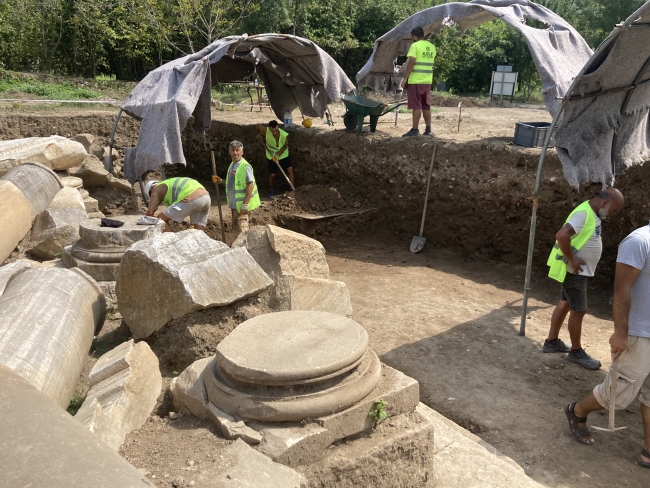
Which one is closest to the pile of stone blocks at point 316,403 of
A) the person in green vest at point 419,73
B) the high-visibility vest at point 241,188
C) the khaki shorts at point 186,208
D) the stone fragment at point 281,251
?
the stone fragment at point 281,251

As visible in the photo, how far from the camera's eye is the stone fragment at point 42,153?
9.01 m

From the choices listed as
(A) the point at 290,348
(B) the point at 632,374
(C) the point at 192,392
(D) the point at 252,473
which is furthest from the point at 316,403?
(B) the point at 632,374

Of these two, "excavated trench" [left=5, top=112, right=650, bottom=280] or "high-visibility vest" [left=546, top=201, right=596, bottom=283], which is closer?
"high-visibility vest" [left=546, top=201, right=596, bottom=283]

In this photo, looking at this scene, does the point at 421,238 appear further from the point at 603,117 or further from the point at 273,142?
the point at 603,117

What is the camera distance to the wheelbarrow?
10727 mm

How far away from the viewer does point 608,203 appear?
5.24m

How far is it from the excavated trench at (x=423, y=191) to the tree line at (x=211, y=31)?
28.4 feet

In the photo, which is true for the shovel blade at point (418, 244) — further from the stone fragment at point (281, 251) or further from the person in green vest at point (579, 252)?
the stone fragment at point (281, 251)

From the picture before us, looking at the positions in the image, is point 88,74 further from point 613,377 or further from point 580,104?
point 613,377

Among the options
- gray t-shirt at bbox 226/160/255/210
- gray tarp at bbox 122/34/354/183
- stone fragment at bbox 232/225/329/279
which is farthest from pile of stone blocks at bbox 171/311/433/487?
gray tarp at bbox 122/34/354/183

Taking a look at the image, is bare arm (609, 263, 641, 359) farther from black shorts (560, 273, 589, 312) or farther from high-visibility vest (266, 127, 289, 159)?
high-visibility vest (266, 127, 289, 159)

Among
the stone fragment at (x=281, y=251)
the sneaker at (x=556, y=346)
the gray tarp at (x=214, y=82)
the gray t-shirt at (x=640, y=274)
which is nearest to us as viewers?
the gray t-shirt at (x=640, y=274)

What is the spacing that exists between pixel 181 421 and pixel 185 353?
2.98 feet

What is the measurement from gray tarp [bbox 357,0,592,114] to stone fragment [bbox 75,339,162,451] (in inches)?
255
